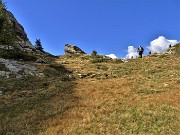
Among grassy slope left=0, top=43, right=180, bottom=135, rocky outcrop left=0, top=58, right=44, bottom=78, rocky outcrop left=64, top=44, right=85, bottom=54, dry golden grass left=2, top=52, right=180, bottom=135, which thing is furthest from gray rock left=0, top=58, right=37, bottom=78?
rocky outcrop left=64, top=44, right=85, bottom=54

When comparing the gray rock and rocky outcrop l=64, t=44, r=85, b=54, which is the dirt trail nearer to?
the gray rock

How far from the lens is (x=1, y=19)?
184ft

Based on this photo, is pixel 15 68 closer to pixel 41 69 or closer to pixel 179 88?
pixel 41 69

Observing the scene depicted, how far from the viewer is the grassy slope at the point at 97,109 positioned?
2112 cm

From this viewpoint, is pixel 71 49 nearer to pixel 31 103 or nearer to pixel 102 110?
pixel 31 103

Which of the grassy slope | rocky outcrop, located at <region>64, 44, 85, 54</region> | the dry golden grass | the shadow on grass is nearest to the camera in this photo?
the dry golden grass

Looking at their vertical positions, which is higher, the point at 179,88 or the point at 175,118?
the point at 179,88

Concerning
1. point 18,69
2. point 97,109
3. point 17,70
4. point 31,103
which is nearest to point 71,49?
point 18,69

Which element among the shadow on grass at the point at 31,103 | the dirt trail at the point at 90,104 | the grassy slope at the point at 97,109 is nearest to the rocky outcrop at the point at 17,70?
the shadow on grass at the point at 31,103

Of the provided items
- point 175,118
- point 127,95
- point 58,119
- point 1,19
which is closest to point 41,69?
point 1,19

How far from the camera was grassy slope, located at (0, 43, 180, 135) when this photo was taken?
21.1 m

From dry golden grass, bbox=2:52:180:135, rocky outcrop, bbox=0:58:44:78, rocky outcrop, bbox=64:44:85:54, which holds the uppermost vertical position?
rocky outcrop, bbox=64:44:85:54

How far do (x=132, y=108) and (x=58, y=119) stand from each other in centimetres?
615

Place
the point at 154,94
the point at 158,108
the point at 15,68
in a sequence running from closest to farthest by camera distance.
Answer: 1. the point at 158,108
2. the point at 154,94
3. the point at 15,68
